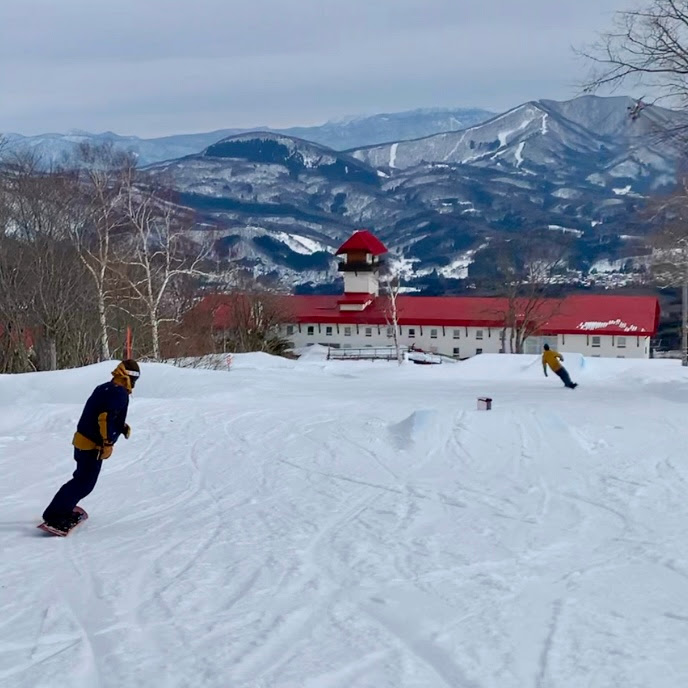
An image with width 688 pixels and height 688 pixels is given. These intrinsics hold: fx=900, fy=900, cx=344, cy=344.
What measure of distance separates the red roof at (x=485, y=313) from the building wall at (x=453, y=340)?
23.9 inches

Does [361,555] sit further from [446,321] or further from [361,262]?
[361,262]

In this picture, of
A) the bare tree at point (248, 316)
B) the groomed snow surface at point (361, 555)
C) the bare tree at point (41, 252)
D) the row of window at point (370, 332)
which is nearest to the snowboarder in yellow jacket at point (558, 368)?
the groomed snow surface at point (361, 555)

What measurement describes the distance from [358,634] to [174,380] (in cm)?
1733

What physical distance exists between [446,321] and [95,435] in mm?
63582

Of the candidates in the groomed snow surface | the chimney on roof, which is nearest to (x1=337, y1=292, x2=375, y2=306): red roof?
the chimney on roof

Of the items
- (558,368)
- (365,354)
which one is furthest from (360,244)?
(558,368)

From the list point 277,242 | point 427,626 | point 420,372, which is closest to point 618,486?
point 427,626

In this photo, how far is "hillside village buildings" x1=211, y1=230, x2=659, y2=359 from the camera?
2584 inches

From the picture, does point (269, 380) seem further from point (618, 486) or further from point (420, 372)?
point (618, 486)

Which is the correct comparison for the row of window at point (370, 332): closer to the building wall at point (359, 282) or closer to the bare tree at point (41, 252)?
the building wall at point (359, 282)

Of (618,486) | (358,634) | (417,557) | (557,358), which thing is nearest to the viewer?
(358,634)

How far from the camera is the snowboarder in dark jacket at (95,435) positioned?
8422 mm

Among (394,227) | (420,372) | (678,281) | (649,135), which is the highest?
(394,227)

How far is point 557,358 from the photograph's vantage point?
2175cm
